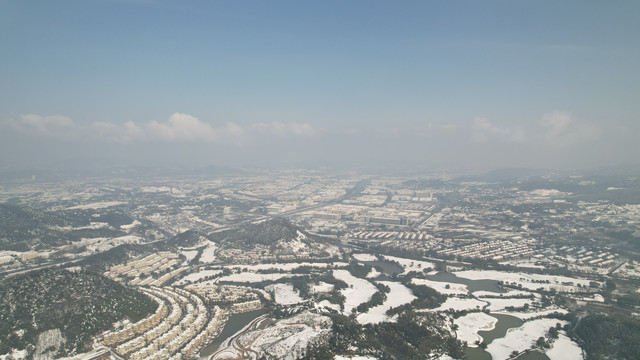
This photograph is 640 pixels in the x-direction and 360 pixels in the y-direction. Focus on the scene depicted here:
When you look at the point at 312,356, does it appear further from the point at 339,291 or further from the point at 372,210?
the point at 372,210

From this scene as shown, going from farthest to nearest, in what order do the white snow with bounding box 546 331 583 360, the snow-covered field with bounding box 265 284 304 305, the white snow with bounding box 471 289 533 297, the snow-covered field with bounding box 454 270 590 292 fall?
the snow-covered field with bounding box 454 270 590 292, the white snow with bounding box 471 289 533 297, the snow-covered field with bounding box 265 284 304 305, the white snow with bounding box 546 331 583 360

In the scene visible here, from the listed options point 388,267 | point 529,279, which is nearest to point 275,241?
point 388,267

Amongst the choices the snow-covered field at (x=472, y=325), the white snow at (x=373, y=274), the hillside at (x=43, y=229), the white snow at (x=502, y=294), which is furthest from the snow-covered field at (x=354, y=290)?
the hillside at (x=43, y=229)

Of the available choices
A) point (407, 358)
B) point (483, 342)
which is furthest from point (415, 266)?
point (407, 358)

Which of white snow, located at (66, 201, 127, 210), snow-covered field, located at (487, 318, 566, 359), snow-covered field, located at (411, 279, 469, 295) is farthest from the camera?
white snow, located at (66, 201, 127, 210)

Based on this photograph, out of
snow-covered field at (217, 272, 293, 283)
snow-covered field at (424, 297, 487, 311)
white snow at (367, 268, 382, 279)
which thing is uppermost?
snow-covered field at (424, 297, 487, 311)

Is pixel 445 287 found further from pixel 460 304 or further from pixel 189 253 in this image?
pixel 189 253

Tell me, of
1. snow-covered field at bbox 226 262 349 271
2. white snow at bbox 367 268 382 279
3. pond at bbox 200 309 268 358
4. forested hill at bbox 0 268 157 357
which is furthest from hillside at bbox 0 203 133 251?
white snow at bbox 367 268 382 279

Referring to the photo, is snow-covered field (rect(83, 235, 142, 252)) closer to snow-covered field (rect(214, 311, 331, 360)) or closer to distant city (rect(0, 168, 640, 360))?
distant city (rect(0, 168, 640, 360))
